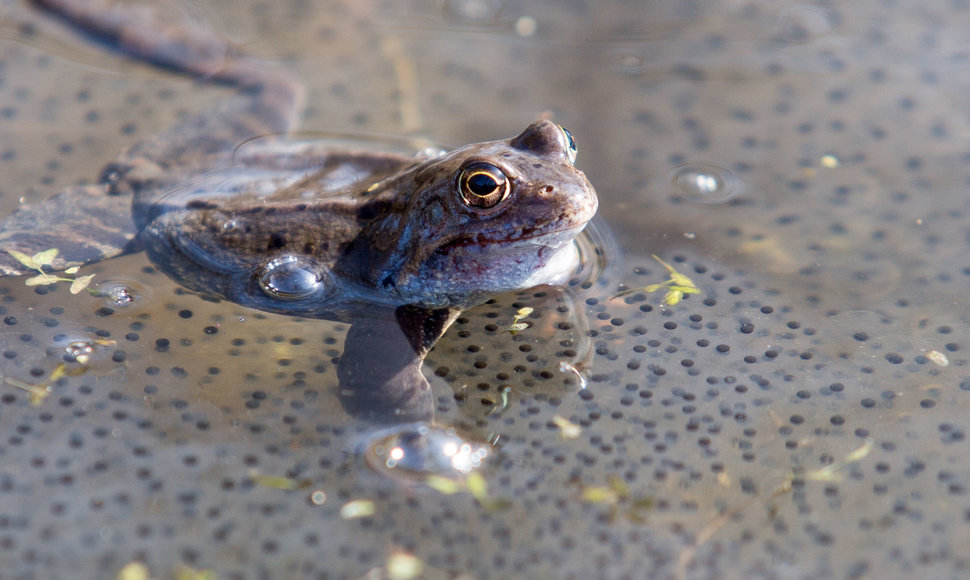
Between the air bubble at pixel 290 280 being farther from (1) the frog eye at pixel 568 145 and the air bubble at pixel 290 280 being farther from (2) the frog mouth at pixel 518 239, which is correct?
(1) the frog eye at pixel 568 145

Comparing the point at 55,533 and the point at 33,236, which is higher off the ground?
the point at 33,236

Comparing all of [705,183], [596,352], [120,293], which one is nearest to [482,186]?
[596,352]

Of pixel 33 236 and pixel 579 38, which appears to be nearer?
pixel 33 236

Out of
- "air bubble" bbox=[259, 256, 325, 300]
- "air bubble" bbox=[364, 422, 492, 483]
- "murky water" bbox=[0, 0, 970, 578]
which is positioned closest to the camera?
"murky water" bbox=[0, 0, 970, 578]

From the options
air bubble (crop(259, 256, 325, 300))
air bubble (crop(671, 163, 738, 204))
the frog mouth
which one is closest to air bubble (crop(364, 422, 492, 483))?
the frog mouth

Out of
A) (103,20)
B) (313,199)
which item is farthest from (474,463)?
(103,20)

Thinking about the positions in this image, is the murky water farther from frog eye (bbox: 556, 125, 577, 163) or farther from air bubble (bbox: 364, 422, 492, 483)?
frog eye (bbox: 556, 125, 577, 163)

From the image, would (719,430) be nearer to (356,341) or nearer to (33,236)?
(356,341)

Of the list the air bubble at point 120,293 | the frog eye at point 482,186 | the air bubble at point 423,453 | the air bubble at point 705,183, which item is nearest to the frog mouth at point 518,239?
the frog eye at point 482,186
